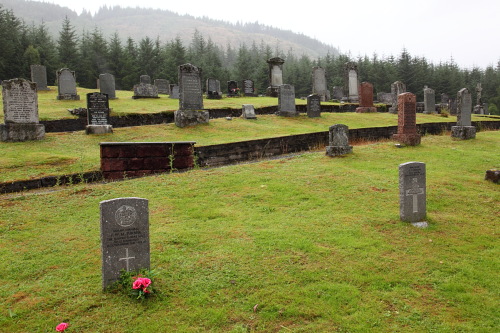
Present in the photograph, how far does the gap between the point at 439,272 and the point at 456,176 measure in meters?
5.62

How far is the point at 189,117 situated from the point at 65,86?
36.0ft

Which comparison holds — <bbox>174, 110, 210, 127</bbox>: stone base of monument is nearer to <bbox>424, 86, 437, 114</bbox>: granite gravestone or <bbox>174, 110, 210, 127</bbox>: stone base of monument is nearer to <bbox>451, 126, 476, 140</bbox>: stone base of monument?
<bbox>451, 126, 476, 140</bbox>: stone base of monument

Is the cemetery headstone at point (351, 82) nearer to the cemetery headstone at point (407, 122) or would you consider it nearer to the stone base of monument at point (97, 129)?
the cemetery headstone at point (407, 122)

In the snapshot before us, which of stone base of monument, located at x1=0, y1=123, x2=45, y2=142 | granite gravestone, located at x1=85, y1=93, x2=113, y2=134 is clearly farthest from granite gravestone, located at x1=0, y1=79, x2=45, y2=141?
granite gravestone, located at x1=85, y1=93, x2=113, y2=134

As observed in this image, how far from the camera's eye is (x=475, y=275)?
512 cm

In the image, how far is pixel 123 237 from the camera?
4727 mm

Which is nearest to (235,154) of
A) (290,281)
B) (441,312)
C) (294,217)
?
(294,217)

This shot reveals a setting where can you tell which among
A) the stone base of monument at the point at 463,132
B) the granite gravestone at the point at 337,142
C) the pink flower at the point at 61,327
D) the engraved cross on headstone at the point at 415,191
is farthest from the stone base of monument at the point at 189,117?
the pink flower at the point at 61,327

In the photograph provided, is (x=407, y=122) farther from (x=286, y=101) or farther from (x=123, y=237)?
(x=123, y=237)

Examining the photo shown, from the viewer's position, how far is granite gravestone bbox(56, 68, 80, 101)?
913 inches

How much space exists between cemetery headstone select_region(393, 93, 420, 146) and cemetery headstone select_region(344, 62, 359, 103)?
669 inches

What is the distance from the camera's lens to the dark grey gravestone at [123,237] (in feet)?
15.1

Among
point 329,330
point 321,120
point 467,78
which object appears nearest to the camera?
point 329,330

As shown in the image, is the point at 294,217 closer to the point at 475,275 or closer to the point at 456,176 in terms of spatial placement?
the point at 475,275
